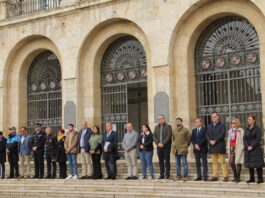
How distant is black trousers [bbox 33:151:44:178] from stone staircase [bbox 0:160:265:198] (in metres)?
0.49

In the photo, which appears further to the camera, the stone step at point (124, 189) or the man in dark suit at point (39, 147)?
the man in dark suit at point (39, 147)

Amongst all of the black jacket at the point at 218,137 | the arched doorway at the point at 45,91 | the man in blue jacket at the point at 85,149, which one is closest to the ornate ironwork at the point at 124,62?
the arched doorway at the point at 45,91

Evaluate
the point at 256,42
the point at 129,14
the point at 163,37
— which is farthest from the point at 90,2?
the point at 256,42

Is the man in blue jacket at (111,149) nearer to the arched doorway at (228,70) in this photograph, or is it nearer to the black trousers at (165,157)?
the black trousers at (165,157)

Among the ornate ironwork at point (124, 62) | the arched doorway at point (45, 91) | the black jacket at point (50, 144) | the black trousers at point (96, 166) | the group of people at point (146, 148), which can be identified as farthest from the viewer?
the arched doorway at point (45, 91)

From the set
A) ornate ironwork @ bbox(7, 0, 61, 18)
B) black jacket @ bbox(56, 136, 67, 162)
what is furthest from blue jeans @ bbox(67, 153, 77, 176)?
ornate ironwork @ bbox(7, 0, 61, 18)

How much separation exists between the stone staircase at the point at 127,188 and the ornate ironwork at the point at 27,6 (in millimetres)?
7088

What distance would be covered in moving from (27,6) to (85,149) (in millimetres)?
7942

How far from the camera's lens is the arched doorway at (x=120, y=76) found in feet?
59.7

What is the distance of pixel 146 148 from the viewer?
14258mm

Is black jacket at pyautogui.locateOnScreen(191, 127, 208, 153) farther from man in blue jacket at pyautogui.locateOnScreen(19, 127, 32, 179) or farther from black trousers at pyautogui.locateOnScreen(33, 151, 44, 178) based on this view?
man in blue jacket at pyautogui.locateOnScreen(19, 127, 32, 179)

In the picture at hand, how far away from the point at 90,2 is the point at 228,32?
510 cm

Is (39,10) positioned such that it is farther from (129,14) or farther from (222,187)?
(222,187)

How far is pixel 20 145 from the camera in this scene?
16.6 metres
